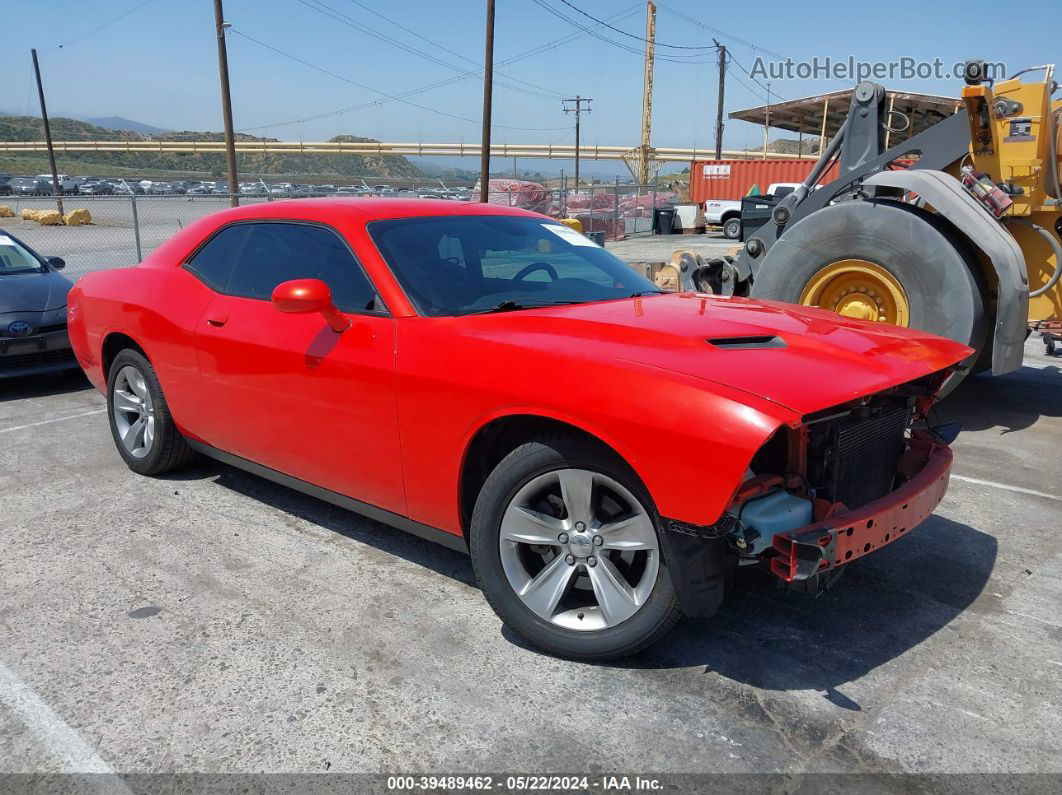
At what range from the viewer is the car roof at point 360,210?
369 centimetres

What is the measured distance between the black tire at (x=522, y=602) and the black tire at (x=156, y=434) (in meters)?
2.34

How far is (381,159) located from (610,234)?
347 ft

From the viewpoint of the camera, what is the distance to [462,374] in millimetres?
2941

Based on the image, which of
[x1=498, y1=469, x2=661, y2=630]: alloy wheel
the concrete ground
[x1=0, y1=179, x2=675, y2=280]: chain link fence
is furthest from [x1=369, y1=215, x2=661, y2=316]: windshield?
[x1=0, y1=179, x2=675, y2=280]: chain link fence

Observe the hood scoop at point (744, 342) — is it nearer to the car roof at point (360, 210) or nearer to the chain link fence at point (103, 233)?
the car roof at point (360, 210)

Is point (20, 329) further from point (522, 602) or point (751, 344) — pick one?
point (751, 344)

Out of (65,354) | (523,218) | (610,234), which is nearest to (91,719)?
(523,218)

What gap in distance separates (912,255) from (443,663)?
4.47 meters

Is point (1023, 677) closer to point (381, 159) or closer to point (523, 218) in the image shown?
point (523, 218)

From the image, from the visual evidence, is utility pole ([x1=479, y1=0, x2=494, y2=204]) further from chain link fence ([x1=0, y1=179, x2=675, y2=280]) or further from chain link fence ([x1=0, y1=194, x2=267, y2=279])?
chain link fence ([x1=0, y1=194, x2=267, y2=279])

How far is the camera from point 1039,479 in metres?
4.80

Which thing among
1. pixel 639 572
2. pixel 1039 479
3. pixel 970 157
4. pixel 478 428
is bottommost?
pixel 1039 479

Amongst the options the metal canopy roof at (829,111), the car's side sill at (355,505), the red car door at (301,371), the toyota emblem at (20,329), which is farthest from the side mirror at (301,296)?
the metal canopy roof at (829,111)

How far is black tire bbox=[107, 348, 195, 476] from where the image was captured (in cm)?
450
